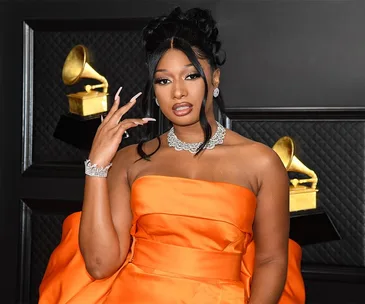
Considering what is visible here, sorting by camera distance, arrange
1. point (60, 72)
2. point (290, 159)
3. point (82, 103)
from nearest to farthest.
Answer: point (290, 159)
point (82, 103)
point (60, 72)

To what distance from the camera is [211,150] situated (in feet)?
7.82

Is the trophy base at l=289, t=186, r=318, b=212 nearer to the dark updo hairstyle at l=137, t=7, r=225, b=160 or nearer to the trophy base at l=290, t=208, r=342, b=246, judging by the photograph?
the trophy base at l=290, t=208, r=342, b=246

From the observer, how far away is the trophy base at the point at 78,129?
11.0 ft

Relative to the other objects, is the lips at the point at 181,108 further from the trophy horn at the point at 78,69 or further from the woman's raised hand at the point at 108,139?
the trophy horn at the point at 78,69

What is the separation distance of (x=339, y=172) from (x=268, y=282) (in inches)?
40.6

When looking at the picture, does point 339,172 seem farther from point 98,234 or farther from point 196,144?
point 98,234

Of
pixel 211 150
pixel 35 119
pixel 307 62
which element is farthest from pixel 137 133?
pixel 211 150

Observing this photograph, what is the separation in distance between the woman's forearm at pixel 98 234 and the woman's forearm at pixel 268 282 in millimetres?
449

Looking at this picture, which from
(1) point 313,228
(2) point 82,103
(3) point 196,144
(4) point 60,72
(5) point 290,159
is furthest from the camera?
(4) point 60,72

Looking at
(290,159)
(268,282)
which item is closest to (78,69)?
(290,159)

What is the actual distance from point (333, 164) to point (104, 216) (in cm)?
130

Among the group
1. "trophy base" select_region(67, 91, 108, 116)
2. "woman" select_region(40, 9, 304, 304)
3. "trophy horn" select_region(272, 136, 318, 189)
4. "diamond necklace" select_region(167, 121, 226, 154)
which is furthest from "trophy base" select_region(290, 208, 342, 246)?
"trophy base" select_region(67, 91, 108, 116)

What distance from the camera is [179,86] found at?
228 centimetres

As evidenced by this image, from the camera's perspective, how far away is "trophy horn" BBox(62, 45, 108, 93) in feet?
11.0
